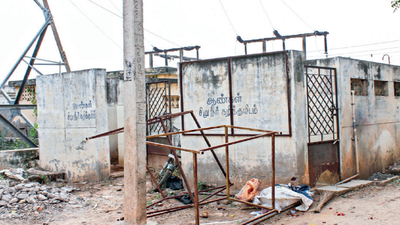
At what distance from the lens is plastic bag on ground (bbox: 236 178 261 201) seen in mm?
6180

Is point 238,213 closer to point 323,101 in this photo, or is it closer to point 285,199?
point 285,199

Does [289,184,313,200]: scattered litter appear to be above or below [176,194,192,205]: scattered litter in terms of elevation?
above

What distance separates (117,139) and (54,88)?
8.67 ft

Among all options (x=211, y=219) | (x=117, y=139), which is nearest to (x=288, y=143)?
(x=211, y=219)

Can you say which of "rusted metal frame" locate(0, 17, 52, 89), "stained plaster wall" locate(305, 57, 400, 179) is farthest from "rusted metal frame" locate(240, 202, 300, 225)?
"rusted metal frame" locate(0, 17, 52, 89)

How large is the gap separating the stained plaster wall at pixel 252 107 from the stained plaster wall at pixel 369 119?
1.29 m

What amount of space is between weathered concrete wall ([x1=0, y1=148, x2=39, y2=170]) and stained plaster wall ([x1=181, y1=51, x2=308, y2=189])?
16.4 ft

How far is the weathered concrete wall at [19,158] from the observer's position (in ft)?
30.7

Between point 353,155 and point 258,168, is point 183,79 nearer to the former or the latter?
point 258,168

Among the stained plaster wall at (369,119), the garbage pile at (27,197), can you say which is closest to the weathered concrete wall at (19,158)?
the garbage pile at (27,197)

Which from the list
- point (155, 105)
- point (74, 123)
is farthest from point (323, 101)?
point (74, 123)

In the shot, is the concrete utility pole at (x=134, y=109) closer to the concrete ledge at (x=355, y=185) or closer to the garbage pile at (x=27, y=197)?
the garbage pile at (x=27, y=197)

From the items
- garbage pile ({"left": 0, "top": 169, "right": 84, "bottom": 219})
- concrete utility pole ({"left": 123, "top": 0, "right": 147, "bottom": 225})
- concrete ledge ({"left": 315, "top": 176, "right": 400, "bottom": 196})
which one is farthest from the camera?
garbage pile ({"left": 0, "top": 169, "right": 84, "bottom": 219})

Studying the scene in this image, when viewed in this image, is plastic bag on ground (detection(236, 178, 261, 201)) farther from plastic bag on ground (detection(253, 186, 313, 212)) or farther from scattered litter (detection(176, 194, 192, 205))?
scattered litter (detection(176, 194, 192, 205))
